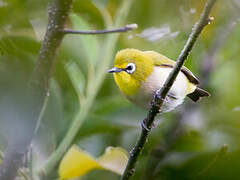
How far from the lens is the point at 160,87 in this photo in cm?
151

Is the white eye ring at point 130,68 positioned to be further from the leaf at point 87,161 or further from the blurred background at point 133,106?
the leaf at point 87,161

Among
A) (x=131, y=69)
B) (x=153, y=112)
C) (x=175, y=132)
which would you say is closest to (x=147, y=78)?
(x=131, y=69)

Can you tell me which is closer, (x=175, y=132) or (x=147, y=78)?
(x=175, y=132)

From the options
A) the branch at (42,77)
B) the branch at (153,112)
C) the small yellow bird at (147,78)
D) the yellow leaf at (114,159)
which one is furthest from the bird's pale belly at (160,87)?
the branch at (42,77)

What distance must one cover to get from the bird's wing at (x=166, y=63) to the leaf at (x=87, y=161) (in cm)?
38

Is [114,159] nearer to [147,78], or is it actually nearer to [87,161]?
[87,161]

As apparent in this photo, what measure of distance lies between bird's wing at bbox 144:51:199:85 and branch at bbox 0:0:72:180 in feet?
1.59

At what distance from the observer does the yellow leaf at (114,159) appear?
3.91 feet

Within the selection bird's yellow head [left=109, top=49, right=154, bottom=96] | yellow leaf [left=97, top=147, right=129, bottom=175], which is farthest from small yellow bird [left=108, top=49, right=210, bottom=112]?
yellow leaf [left=97, top=147, right=129, bottom=175]

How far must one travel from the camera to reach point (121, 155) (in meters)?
1.21

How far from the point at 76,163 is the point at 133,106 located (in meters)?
0.51

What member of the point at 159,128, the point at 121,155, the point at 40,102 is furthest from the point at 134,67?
the point at 40,102

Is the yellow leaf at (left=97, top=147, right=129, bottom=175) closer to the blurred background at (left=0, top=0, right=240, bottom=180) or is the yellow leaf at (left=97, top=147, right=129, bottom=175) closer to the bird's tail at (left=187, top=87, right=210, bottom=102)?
the blurred background at (left=0, top=0, right=240, bottom=180)

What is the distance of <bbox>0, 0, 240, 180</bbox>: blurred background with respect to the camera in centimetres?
120
